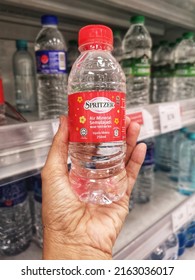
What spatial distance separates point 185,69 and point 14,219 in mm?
965

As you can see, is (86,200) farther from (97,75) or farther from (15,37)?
(15,37)

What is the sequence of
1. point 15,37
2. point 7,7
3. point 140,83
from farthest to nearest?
1. point 140,83
2. point 15,37
3. point 7,7

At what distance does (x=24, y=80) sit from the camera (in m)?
1.12

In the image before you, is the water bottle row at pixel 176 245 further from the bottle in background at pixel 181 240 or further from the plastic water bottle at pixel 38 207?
the plastic water bottle at pixel 38 207

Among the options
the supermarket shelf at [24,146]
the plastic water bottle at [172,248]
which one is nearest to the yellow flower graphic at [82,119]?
the supermarket shelf at [24,146]

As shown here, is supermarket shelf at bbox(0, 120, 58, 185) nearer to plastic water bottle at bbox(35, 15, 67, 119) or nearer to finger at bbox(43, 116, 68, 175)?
finger at bbox(43, 116, 68, 175)

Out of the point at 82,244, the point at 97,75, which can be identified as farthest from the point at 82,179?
the point at 97,75

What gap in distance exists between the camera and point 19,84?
112 cm

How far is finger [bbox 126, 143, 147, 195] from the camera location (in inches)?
31.9

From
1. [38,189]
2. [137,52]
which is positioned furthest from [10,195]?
[137,52]

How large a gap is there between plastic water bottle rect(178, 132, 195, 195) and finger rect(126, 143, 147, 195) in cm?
61

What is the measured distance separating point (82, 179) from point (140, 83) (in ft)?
2.03

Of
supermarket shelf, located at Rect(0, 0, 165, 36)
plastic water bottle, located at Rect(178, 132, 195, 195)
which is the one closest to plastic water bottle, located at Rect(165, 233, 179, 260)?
plastic water bottle, located at Rect(178, 132, 195, 195)

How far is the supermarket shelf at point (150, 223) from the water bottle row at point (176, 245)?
18 cm
